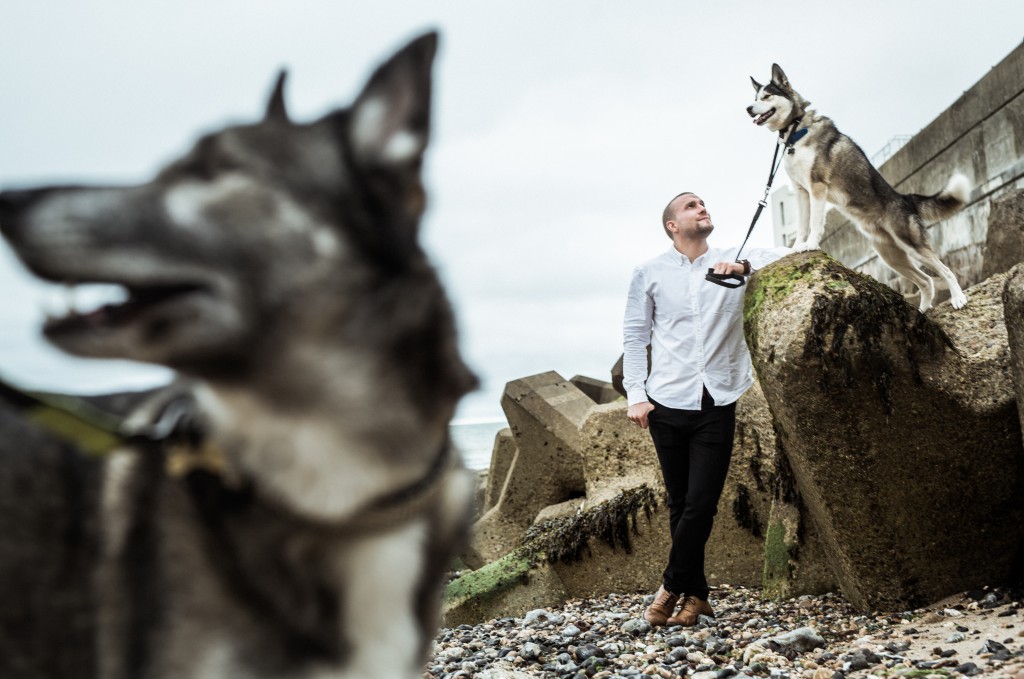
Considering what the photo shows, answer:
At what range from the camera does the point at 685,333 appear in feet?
18.3

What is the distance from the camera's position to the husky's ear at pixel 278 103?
160 cm

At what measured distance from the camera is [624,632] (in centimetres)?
562

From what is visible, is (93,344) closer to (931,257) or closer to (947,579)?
(947,579)

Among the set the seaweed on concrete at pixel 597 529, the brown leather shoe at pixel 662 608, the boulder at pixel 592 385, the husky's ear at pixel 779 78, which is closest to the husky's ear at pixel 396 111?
the brown leather shoe at pixel 662 608

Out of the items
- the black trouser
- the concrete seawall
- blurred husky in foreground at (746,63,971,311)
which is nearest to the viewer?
the black trouser

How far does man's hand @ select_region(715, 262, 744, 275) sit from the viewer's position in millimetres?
5535

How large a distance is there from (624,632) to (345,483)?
4644 mm

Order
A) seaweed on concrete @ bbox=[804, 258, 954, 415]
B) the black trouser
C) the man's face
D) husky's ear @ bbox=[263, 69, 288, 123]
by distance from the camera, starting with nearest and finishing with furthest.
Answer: husky's ear @ bbox=[263, 69, 288, 123] → seaweed on concrete @ bbox=[804, 258, 954, 415] → the black trouser → the man's face

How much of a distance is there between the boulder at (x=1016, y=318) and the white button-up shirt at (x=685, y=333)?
163 cm

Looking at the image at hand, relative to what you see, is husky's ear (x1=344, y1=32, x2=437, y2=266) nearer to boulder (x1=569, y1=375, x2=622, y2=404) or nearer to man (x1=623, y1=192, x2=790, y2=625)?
man (x1=623, y1=192, x2=790, y2=625)

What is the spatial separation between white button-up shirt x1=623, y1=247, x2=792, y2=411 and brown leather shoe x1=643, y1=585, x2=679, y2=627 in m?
1.28

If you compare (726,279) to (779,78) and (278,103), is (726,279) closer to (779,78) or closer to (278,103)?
(779,78)

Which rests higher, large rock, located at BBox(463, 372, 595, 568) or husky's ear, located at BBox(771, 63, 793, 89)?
husky's ear, located at BBox(771, 63, 793, 89)

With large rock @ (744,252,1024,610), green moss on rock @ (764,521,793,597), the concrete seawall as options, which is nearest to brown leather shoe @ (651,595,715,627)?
green moss on rock @ (764,521,793,597)
